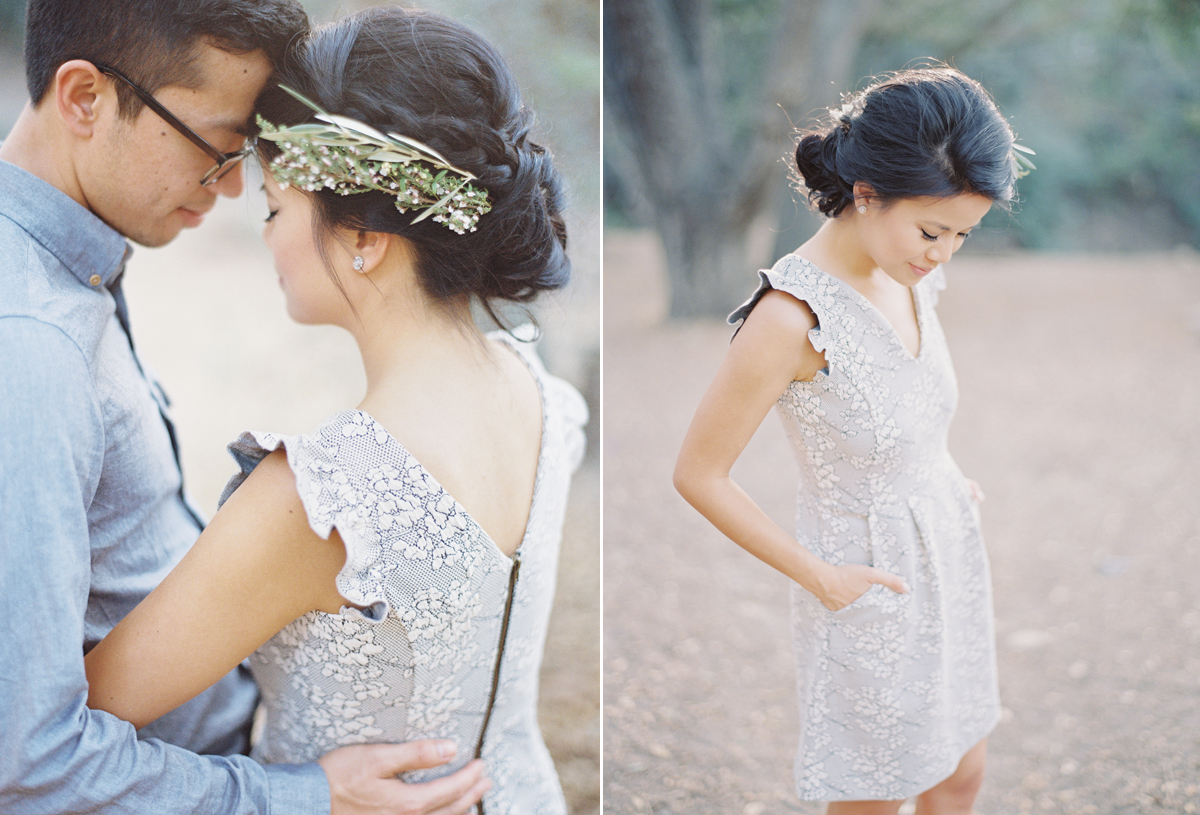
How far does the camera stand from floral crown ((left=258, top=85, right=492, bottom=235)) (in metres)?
1.26

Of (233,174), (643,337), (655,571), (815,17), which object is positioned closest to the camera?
(233,174)

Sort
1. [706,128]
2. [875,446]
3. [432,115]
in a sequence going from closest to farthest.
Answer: [432,115] < [875,446] < [706,128]

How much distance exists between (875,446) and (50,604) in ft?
4.50

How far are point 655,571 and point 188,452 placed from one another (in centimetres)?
313

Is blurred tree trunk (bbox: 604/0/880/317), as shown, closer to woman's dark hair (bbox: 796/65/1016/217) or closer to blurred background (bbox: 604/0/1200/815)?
blurred background (bbox: 604/0/1200/815)

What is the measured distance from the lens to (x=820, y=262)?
5.61 feet

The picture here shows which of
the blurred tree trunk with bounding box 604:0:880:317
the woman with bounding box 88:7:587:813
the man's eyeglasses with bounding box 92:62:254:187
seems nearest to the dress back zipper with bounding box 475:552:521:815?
the woman with bounding box 88:7:587:813

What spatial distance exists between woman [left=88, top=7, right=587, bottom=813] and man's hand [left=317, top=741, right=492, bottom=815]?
0.03 meters

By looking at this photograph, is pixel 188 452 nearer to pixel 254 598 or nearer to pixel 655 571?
pixel 655 571

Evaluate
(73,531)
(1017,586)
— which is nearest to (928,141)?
(73,531)

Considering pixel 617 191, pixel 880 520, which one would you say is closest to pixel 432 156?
pixel 880 520

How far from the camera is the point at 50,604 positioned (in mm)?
1079

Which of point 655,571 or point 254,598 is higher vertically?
point 254,598

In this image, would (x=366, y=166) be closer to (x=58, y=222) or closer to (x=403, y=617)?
(x=58, y=222)
